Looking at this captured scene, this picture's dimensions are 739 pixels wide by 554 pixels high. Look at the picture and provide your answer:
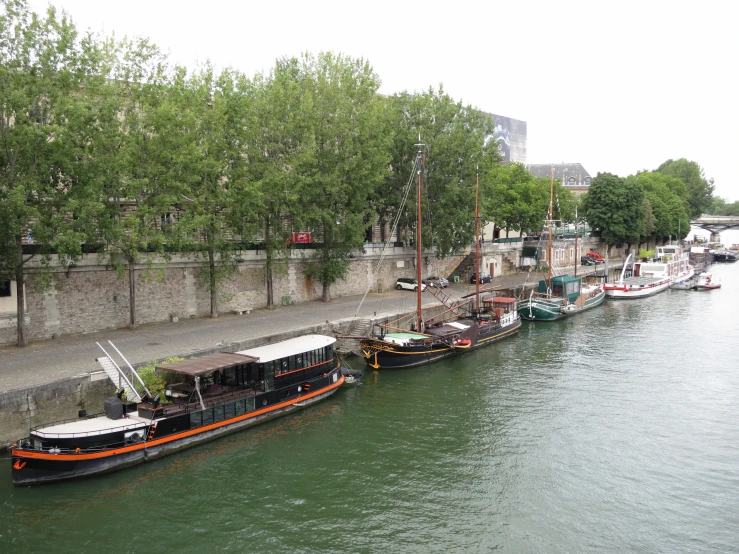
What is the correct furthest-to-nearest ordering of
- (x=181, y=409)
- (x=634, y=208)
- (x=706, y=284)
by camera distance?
1. (x=634, y=208)
2. (x=706, y=284)
3. (x=181, y=409)

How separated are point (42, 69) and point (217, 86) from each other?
10710 mm

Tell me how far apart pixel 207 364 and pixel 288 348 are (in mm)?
4470

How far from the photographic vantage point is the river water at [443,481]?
1628cm

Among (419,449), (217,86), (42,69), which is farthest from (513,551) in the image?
(217,86)

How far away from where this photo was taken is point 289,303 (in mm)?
42312

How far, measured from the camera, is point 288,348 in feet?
87.2

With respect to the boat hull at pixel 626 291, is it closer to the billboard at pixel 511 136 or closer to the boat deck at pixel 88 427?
the boat deck at pixel 88 427

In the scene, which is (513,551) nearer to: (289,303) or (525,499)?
(525,499)

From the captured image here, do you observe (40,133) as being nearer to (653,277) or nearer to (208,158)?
(208,158)

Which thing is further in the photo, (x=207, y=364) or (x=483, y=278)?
(x=483, y=278)

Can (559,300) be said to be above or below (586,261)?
below

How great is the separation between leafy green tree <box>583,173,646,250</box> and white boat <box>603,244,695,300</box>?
521 cm

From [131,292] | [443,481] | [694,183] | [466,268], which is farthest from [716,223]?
[443,481]

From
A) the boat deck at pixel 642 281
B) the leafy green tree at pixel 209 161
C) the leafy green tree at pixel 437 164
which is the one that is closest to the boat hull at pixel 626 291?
the boat deck at pixel 642 281
